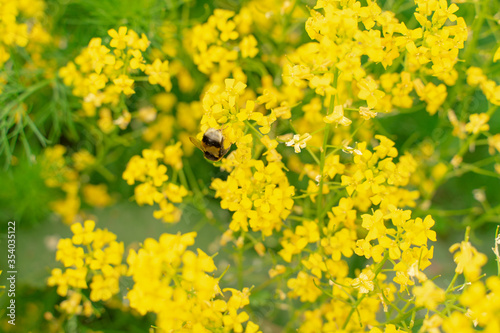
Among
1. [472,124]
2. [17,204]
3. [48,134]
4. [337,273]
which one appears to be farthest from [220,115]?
[48,134]

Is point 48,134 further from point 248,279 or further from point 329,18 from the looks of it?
point 329,18

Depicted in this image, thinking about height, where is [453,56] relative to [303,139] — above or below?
above

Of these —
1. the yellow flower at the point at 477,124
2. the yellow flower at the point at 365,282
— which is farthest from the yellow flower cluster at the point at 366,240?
the yellow flower at the point at 477,124

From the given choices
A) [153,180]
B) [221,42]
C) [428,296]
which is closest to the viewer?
[428,296]

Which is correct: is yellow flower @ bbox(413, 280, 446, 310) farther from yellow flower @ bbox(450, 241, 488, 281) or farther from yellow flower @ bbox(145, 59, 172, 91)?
yellow flower @ bbox(145, 59, 172, 91)

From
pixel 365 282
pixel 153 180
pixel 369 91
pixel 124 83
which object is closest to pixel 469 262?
pixel 365 282

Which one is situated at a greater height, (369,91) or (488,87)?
(369,91)

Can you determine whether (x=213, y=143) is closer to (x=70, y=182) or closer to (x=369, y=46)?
(x=369, y=46)
